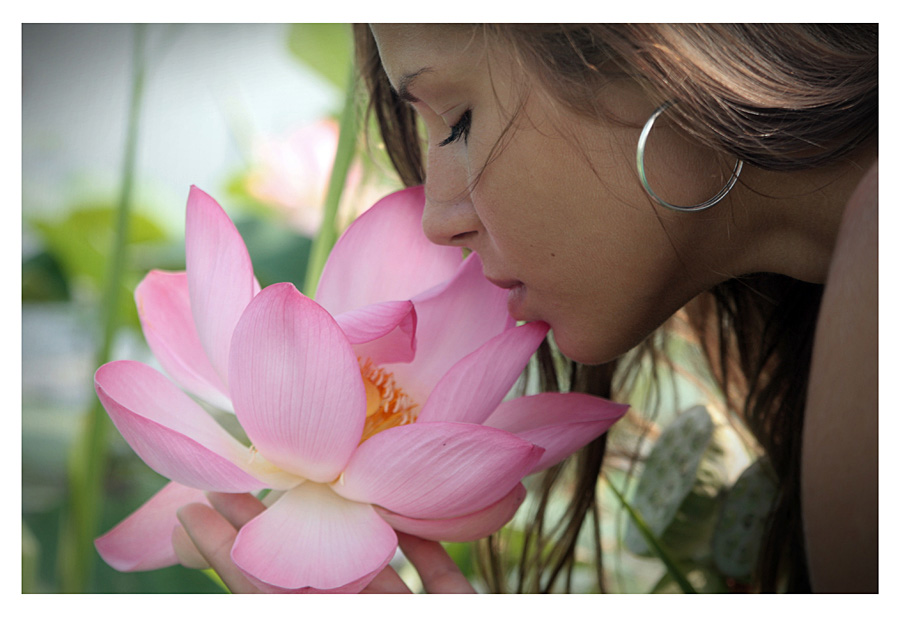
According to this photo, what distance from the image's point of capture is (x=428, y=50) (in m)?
0.42

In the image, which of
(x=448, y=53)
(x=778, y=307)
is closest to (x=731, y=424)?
(x=778, y=307)

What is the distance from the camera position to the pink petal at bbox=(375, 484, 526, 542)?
1.25ft

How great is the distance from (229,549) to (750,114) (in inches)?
13.6

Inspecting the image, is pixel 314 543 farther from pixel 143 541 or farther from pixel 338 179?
pixel 338 179

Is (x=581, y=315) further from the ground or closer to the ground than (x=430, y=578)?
further from the ground

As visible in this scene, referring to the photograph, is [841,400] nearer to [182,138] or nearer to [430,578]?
[430,578]

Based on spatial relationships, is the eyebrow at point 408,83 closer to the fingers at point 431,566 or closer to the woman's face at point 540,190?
the woman's face at point 540,190

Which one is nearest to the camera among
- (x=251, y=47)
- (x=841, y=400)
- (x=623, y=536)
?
(x=841, y=400)

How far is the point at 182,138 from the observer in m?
0.49

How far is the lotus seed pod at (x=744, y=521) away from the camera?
0.52 m

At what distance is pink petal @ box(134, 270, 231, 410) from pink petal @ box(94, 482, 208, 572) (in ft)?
0.23

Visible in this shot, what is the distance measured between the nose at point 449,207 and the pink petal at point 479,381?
8cm

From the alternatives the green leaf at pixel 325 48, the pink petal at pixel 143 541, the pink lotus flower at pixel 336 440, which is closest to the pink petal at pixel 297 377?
the pink lotus flower at pixel 336 440

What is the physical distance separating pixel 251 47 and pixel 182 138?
0.07 meters
